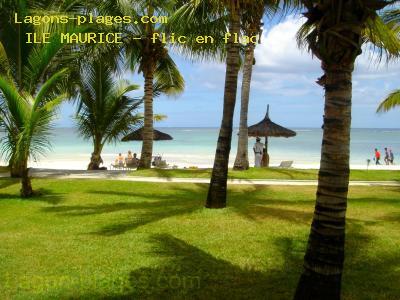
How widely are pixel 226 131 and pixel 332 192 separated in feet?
17.6

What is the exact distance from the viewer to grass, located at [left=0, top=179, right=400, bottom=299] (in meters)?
5.39

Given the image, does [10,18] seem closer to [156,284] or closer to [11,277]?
[11,277]

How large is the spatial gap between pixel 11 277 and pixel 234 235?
358 cm

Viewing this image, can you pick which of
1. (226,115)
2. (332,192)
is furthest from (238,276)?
(226,115)

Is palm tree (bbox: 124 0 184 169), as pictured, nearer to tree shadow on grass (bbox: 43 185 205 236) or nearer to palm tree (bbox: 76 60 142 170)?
palm tree (bbox: 76 60 142 170)

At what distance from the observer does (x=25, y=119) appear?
1023 cm

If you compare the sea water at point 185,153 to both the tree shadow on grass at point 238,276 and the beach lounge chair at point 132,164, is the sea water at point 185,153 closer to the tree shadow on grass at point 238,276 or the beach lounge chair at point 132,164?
the beach lounge chair at point 132,164

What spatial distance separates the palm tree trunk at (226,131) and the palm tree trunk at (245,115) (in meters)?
6.86

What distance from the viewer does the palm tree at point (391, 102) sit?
16.1 metres

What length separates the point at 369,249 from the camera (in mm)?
7023

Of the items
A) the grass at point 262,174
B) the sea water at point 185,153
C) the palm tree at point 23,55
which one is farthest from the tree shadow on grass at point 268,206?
the palm tree at point 23,55

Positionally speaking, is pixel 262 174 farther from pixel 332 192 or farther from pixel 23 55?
pixel 332 192

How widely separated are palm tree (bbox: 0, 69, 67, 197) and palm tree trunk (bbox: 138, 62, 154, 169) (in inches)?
263

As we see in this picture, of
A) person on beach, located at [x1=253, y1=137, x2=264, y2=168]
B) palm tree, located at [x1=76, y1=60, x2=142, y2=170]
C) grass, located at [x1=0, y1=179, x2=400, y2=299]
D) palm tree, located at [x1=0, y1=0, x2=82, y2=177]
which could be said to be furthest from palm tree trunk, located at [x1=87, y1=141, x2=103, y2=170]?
grass, located at [x1=0, y1=179, x2=400, y2=299]
